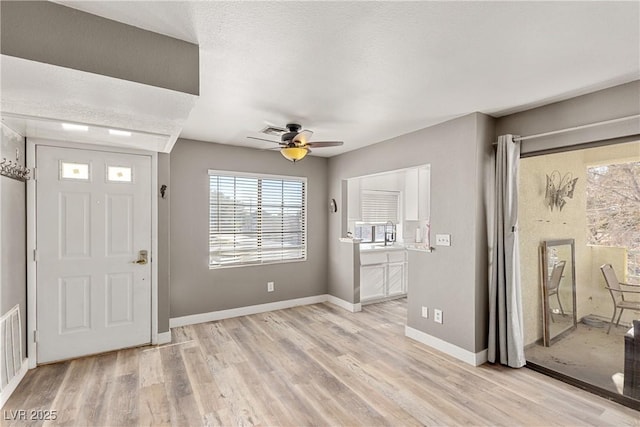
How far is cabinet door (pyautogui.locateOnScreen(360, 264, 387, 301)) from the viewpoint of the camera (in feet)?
17.4

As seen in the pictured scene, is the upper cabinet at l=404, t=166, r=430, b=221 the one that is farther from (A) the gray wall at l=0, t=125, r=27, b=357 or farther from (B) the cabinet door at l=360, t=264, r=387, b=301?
(A) the gray wall at l=0, t=125, r=27, b=357

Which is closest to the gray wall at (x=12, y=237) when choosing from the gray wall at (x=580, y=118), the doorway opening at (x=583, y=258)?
the gray wall at (x=580, y=118)

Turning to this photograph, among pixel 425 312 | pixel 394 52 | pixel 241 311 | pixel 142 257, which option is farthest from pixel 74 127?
pixel 425 312

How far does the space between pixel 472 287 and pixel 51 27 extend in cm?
377

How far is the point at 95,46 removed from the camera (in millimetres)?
1695

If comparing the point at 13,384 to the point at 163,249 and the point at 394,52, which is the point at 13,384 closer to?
the point at 163,249

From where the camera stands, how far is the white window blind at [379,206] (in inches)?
242

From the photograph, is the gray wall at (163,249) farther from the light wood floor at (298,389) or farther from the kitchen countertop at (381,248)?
the kitchen countertop at (381,248)

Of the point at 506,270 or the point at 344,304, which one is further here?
the point at 344,304

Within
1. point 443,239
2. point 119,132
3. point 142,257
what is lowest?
point 142,257

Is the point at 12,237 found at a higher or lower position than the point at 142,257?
higher

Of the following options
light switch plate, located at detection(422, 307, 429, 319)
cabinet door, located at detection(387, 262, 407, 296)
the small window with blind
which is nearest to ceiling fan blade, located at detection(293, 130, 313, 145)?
light switch plate, located at detection(422, 307, 429, 319)

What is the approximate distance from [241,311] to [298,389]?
2252mm

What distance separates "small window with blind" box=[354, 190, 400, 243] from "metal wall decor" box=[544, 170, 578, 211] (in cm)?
321
